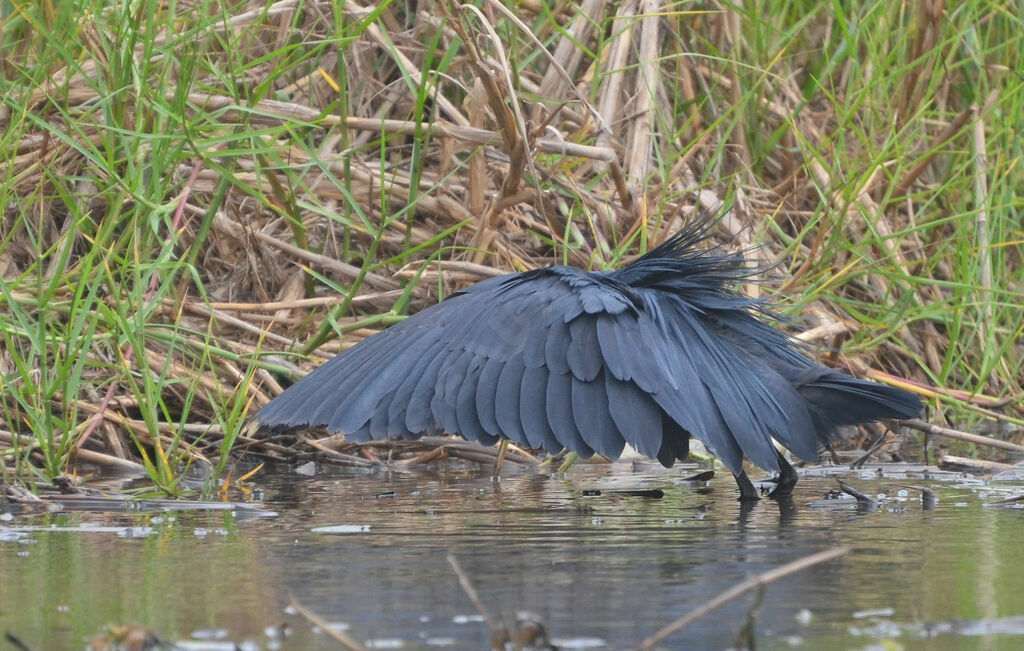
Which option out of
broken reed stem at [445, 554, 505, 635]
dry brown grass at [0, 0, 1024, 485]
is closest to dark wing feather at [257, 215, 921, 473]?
dry brown grass at [0, 0, 1024, 485]

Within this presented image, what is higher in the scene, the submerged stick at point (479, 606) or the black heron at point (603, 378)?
the black heron at point (603, 378)

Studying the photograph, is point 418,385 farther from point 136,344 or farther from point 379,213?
point 379,213

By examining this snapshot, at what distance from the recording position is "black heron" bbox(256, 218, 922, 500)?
346 cm

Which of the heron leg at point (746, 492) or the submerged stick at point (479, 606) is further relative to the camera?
the heron leg at point (746, 492)

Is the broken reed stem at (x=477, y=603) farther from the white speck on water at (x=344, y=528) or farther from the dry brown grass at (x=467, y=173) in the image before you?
the dry brown grass at (x=467, y=173)

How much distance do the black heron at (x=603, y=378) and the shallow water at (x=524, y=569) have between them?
199 millimetres

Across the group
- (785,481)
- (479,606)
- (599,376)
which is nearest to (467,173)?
(785,481)

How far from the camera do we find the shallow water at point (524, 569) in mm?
2244

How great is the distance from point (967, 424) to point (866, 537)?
252 centimetres

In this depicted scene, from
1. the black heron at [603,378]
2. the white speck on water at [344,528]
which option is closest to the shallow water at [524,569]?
the white speck on water at [344,528]

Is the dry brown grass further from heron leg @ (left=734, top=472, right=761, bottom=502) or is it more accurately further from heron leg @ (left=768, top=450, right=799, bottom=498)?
heron leg @ (left=734, top=472, right=761, bottom=502)

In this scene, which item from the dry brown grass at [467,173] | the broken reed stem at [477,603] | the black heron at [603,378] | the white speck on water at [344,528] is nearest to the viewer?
the broken reed stem at [477,603]

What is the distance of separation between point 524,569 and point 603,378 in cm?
85

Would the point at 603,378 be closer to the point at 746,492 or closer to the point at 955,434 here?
the point at 746,492
